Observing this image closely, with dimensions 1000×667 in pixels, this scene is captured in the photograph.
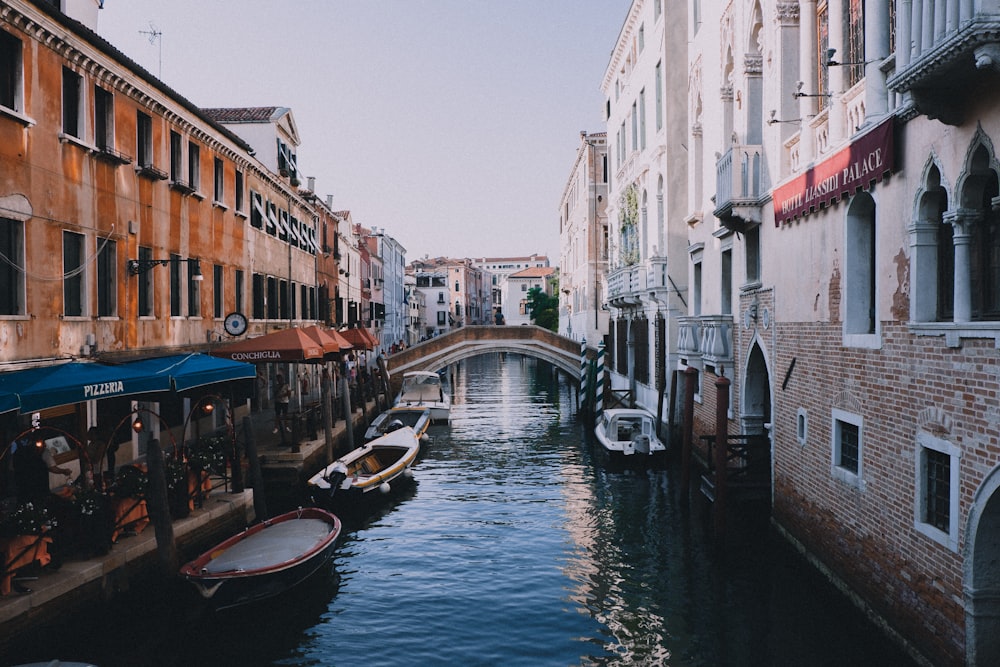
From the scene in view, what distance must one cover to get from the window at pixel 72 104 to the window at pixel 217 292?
643 centimetres

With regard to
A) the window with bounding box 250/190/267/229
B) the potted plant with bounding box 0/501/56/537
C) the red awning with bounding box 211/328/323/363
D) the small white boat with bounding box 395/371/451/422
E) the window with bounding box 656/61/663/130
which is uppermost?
the window with bounding box 656/61/663/130

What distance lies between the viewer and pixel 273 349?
54.2 ft

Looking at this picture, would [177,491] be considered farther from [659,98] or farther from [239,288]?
[659,98]

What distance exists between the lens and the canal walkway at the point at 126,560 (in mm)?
7938

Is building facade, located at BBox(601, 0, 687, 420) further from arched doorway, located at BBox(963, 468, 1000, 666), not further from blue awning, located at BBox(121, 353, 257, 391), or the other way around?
arched doorway, located at BBox(963, 468, 1000, 666)

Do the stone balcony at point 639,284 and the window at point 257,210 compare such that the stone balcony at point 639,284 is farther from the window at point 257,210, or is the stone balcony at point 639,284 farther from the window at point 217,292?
the window at point 217,292

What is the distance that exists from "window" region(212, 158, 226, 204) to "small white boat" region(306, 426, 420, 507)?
6.81 meters

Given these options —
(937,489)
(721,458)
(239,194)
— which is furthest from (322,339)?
(937,489)

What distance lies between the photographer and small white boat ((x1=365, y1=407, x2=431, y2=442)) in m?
22.9

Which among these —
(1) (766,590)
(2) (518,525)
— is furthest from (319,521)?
(1) (766,590)

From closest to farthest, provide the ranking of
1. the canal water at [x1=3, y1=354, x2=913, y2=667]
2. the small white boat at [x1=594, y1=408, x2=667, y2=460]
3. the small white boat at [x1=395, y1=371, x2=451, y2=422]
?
the canal water at [x1=3, y1=354, x2=913, y2=667]
the small white boat at [x1=594, y1=408, x2=667, y2=460]
the small white boat at [x1=395, y1=371, x2=451, y2=422]

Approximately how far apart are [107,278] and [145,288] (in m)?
1.46

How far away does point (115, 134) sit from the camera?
44.8 feet

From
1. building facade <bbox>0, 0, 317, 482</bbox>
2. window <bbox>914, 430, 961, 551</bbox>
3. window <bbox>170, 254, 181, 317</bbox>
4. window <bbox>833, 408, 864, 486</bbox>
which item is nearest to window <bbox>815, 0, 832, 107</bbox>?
window <bbox>833, 408, 864, 486</bbox>
